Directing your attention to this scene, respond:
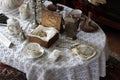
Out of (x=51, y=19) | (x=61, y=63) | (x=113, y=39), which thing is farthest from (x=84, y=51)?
(x=113, y=39)

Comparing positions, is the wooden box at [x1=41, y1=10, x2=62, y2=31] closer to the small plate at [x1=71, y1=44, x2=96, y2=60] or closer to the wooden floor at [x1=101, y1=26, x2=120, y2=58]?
the small plate at [x1=71, y1=44, x2=96, y2=60]

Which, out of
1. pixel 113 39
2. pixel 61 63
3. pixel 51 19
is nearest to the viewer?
pixel 61 63

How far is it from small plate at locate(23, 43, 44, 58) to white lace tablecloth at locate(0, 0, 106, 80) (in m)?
0.03

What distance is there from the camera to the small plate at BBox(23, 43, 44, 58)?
1.60 m

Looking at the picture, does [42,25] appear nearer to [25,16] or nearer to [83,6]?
[25,16]

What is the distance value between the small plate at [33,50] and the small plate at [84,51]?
239 mm

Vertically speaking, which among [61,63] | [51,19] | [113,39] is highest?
[51,19]

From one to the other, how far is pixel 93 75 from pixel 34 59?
0.45 m

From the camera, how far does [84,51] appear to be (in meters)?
1.62

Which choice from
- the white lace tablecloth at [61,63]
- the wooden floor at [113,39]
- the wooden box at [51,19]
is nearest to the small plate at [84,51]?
the white lace tablecloth at [61,63]

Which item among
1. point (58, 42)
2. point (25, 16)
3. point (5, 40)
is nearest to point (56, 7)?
point (25, 16)

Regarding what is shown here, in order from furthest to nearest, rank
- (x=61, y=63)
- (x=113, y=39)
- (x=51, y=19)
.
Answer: (x=113, y=39) → (x=51, y=19) → (x=61, y=63)

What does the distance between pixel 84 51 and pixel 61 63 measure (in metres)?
0.19

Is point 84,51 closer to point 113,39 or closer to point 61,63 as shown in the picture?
point 61,63
